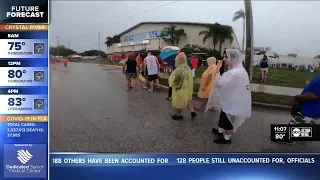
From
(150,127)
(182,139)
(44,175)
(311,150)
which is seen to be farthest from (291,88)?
(44,175)

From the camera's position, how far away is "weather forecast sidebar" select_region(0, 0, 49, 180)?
176 cm

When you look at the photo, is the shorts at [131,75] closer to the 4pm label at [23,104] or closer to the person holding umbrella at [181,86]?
the person holding umbrella at [181,86]

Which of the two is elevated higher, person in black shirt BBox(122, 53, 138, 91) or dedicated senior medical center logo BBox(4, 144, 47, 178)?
person in black shirt BBox(122, 53, 138, 91)

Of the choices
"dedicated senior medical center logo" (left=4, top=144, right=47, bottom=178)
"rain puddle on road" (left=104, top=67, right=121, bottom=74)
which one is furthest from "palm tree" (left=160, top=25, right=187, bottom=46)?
"dedicated senior medical center logo" (left=4, top=144, right=47, bottom=178)

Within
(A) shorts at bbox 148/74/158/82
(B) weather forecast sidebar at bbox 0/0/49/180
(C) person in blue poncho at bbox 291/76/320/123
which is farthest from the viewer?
(A) shorts at bbox 148/74/158/82

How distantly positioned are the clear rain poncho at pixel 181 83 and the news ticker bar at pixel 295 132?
1.97 ft

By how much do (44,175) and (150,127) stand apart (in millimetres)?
753

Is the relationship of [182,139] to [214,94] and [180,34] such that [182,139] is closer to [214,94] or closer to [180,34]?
[214,94]

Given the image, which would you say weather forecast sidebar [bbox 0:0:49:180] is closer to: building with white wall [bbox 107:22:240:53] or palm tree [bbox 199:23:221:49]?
building with white wall [bbox 107:22:240:53]

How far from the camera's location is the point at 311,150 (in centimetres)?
192

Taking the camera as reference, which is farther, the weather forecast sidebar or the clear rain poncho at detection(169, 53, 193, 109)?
the clear rain poncho at detection(169, 53, 193, 109)

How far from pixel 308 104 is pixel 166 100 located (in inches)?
36.6

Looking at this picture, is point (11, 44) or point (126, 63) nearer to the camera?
point (11, 44)

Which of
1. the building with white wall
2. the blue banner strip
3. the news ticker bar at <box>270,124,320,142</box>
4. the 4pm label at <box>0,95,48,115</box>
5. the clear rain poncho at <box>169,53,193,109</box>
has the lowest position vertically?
the blue banner strip
